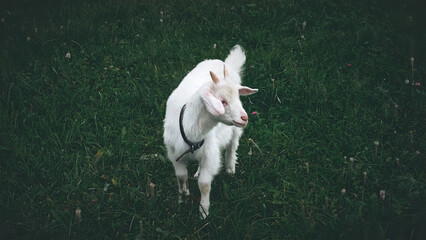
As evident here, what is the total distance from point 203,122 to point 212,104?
12.2 inches

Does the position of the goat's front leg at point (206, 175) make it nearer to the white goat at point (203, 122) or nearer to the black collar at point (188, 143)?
the white goat at point (203, 122)

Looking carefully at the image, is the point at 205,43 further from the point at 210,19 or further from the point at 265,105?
the point at 265,105

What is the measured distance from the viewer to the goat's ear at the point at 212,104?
229cm

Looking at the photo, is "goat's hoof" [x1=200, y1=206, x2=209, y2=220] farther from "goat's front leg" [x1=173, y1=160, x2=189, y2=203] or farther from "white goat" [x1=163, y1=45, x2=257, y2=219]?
"goat's front leg" [x1=173, y1=160, x2=189, y2=203]

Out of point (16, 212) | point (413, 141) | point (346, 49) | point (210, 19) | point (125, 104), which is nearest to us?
point (16, 212)

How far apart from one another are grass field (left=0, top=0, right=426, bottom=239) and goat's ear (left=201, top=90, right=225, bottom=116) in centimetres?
86

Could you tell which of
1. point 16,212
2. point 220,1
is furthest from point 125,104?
point 220,1

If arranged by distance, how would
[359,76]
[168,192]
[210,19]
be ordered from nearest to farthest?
[168,192] → [359,76] → [210,19]

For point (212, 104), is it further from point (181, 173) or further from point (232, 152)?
point (232, 152)

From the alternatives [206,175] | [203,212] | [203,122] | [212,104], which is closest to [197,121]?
[203,122]

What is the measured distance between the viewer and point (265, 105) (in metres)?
4.13

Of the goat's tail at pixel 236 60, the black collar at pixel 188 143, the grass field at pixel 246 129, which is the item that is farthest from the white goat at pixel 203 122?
the goat's tail at pixel 236 60

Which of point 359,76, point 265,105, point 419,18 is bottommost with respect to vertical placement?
point 265,105

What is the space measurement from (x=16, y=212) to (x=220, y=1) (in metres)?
4.17
